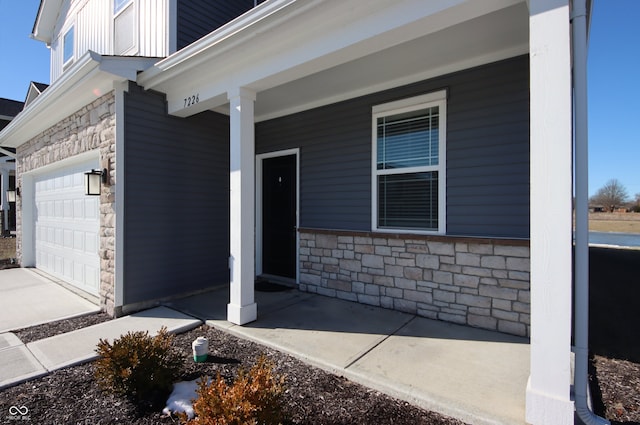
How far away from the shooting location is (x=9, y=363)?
2832mm

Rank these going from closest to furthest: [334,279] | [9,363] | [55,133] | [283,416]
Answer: [283,416] → [9,363] → [334,279] → [55,133]

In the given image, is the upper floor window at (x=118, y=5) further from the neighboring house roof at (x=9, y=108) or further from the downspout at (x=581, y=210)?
the neighboring house roof at (x=9, y=108)

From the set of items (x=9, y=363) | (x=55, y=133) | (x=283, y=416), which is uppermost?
(x=55, y=133)

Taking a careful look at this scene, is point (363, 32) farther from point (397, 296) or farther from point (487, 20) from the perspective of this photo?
point (397, 296)

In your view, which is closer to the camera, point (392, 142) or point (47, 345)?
point (47, 345)

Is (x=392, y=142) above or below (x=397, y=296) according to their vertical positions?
above

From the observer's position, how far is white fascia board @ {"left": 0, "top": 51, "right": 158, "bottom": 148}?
3.85m

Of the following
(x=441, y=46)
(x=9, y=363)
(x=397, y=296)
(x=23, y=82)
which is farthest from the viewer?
(x=23, y=82)

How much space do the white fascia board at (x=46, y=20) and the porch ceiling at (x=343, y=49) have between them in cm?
590

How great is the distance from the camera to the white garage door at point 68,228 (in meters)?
4.82

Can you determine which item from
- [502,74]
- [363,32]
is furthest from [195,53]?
[502,74]

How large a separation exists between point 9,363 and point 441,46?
4888 mm

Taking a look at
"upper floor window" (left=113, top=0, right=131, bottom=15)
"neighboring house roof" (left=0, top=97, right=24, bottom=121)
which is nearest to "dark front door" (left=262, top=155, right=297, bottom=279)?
"upper floor window" (left=113, top=0, right=131, bottom=15)

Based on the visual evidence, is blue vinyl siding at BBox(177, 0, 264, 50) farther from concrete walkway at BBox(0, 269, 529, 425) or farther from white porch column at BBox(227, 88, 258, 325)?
concrete walkway at BBox(0, 269, 529, 425)
